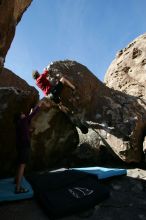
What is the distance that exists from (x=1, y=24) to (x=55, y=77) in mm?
3218

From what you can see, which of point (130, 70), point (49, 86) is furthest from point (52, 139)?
point (130, 70)

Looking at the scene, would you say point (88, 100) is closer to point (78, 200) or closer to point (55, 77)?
point (55, 77)

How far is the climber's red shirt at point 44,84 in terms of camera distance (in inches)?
351

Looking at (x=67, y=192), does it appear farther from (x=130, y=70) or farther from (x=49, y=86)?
(x=130, y=70)

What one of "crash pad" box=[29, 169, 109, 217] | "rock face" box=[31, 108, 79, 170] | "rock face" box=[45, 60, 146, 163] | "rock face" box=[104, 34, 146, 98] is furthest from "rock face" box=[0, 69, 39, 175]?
"rock face" box=[104, 34, 146, 98]

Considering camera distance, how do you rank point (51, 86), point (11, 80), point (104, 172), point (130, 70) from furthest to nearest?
point (11, 80) < point (130, 70) < point (51, 86) < point (104, 172)

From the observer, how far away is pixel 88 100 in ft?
32.8

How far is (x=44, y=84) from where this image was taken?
8.97 meters

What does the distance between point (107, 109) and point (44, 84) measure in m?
2.30

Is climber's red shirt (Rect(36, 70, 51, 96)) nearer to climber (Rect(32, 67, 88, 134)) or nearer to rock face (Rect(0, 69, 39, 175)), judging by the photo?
climber (Rect(32, 67, 88, 134))

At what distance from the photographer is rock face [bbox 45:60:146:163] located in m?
8.86

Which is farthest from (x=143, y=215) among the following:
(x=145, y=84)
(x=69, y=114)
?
(x=145, y=84)

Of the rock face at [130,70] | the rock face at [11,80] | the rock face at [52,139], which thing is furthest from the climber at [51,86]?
the rock face at [11,80]

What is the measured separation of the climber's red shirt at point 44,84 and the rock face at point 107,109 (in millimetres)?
660
